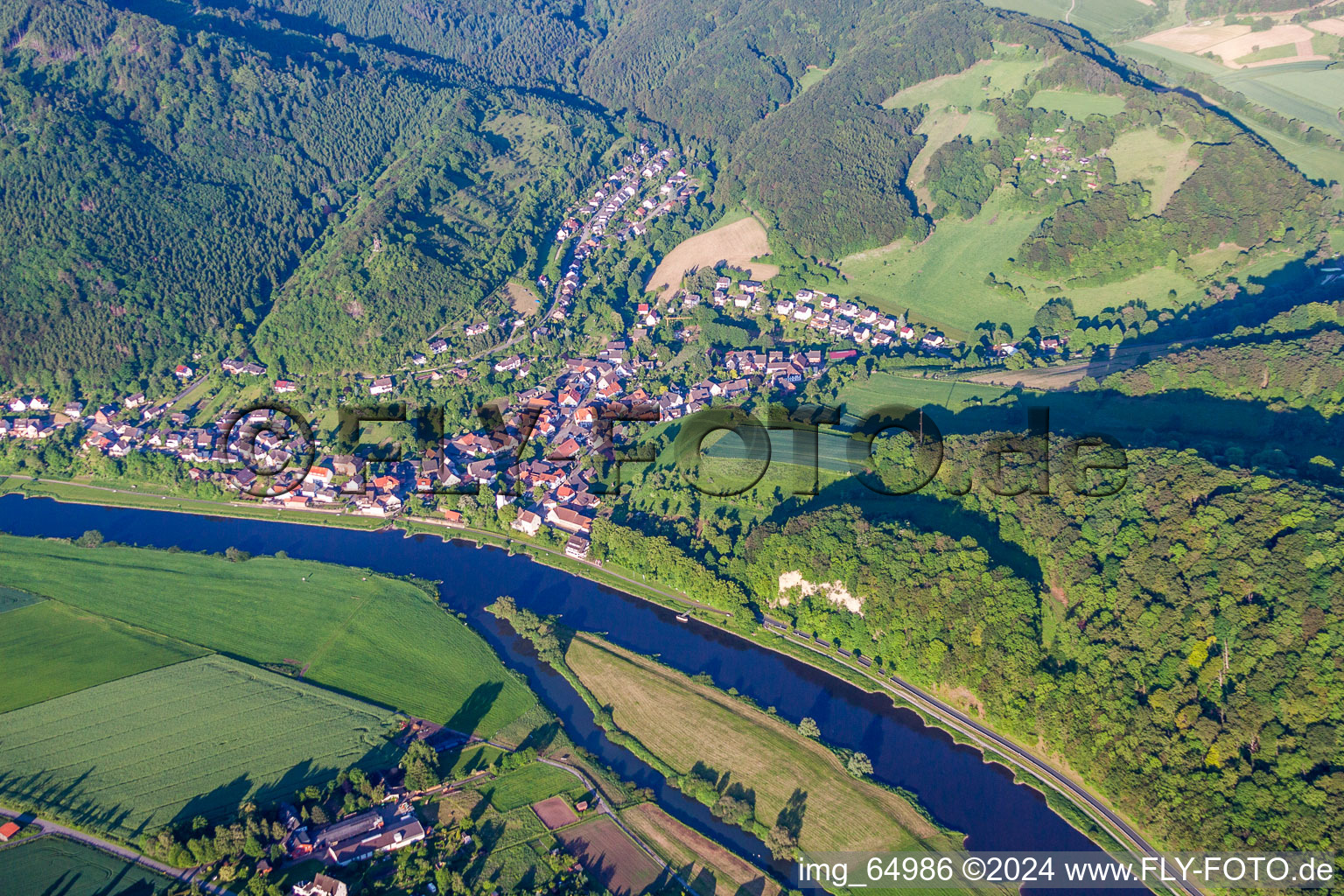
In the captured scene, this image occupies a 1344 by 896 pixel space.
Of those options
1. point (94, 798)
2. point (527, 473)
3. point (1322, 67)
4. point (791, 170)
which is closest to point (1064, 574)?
point (527, 473)

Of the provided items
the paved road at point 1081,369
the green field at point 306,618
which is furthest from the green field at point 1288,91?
the green field at point 306,618

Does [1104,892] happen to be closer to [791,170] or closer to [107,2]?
[791,170]

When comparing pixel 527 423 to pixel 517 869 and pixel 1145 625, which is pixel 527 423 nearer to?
pixel 517 869

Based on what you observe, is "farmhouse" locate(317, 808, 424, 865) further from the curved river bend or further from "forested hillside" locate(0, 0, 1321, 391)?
"forested hillside" locate(0, 0, 1321, 391)

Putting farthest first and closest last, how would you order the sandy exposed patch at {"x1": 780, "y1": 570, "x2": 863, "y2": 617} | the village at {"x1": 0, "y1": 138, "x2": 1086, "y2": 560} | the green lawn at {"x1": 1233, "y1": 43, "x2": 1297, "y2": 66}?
the green lawn at {"x1": 1233, "y1": 43, "x2": 1297, "y2": 66} → the village at {"x1": 0, "y1": 138, "x2": 1086, "y2": 560} → the sandy exposed patch at {"x1": 780, "y1": 570, "x2": 863, "y2": 617}

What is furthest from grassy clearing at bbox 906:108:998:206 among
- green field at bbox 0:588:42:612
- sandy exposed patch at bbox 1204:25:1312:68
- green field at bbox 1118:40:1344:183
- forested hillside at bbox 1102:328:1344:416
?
green field at bbox 0:588:42:612

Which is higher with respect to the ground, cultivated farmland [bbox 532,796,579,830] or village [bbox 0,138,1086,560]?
village [bbox 0,138,1086,560]
